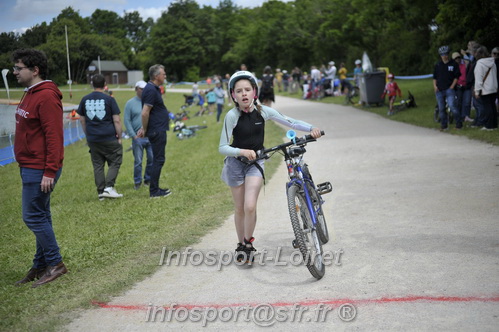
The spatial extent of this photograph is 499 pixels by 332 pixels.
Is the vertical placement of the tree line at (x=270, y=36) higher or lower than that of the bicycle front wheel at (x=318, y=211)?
higher

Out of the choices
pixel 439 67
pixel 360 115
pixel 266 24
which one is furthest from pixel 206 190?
pixel 266 24

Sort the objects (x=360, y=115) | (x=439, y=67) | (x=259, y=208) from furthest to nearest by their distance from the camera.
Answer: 1. (x=360, y=115)
2. (x=439, y=67)
3. (x=259, y=208)

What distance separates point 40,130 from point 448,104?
1242 centimetres

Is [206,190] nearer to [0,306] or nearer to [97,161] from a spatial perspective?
[97,161]

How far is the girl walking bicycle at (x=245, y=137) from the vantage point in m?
5.92

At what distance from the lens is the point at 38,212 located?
6.08 m

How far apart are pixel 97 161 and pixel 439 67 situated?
30.1 feet

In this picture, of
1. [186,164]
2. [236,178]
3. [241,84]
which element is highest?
[241,84]

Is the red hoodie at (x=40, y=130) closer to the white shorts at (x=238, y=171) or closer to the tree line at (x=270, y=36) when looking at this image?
the white shorts at (x=238, y=171)

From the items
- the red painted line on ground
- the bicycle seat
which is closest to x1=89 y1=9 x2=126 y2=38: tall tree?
the bicycle seat

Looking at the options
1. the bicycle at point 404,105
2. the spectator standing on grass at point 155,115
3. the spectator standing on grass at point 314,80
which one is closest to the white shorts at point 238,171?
the spectator standing on grass at point 155,115

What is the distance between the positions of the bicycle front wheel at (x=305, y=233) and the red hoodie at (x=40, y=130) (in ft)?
7.64

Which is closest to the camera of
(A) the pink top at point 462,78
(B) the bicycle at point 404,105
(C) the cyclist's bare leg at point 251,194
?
(C) the cyclist's bare leg at point 251,194

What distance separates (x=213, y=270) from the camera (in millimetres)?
6262
